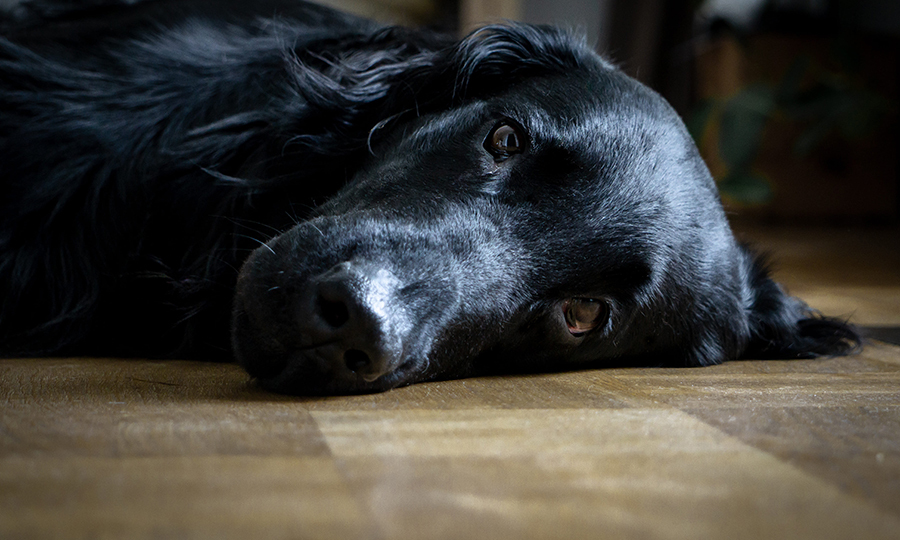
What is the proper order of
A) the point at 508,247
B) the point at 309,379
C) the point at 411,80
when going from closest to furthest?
the point at 309,379, the point at 508,247, the point at 411,80

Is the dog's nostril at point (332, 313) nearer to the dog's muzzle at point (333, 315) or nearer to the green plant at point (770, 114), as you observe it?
the dog's muzzle at point (333, 315)

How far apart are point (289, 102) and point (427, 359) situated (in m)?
0.81

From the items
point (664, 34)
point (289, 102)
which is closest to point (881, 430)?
point (289, 102)

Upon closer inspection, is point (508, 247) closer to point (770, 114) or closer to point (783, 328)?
point (783, 328)

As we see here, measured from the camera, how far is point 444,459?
973 mm

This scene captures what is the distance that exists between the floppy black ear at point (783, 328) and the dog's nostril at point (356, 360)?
1.18 meters

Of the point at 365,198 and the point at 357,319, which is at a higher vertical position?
the point at 365,198

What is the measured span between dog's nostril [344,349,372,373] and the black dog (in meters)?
0.10

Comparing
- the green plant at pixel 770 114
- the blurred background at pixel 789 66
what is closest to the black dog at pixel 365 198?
the green plant at pixel 770 114

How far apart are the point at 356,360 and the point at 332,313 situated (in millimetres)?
86

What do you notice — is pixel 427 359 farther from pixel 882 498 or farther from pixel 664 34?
pixel 664 34

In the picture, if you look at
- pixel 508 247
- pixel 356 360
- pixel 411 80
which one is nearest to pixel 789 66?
pixel 411 80

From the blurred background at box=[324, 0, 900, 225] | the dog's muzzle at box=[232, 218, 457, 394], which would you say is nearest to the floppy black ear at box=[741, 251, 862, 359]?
the dog's muzzle at box=[232, 218, 457, 394]

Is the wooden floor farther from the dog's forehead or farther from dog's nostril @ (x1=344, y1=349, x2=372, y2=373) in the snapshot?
the dog's forehead
